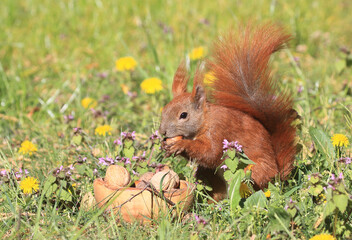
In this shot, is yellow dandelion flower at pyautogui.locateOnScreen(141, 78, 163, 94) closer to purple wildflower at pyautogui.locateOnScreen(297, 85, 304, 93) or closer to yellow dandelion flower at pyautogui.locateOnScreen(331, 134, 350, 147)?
purple wildflower at pyautogui.locateOnScreen(297, 85, 304, 93)

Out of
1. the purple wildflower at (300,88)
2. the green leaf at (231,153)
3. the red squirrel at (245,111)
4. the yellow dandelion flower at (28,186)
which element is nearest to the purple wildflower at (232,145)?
the green leaf at (231,153)

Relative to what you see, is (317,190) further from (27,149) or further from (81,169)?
(27,149)

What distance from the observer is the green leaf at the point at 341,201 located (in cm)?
167

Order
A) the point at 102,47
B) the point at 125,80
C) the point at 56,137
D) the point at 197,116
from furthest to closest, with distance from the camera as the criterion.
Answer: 1. the point at 102,47
2. the point at 125,80
3. the point at 56,137
4. the point at 197,116

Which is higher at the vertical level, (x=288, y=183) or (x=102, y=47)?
(x=102, y=47)

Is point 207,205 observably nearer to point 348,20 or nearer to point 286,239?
point 286,239

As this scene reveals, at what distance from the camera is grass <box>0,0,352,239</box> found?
1950 mm

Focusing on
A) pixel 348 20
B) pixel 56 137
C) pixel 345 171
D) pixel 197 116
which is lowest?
pixel 56 137

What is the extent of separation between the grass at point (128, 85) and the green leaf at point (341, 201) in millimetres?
177

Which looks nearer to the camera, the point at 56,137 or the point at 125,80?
the point at 56,137

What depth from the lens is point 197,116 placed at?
227 cm

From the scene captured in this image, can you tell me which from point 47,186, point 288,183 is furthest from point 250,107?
point 47,186

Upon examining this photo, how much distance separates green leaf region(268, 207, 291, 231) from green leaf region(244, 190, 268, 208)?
165 millimetres

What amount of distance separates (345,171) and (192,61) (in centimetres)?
162
